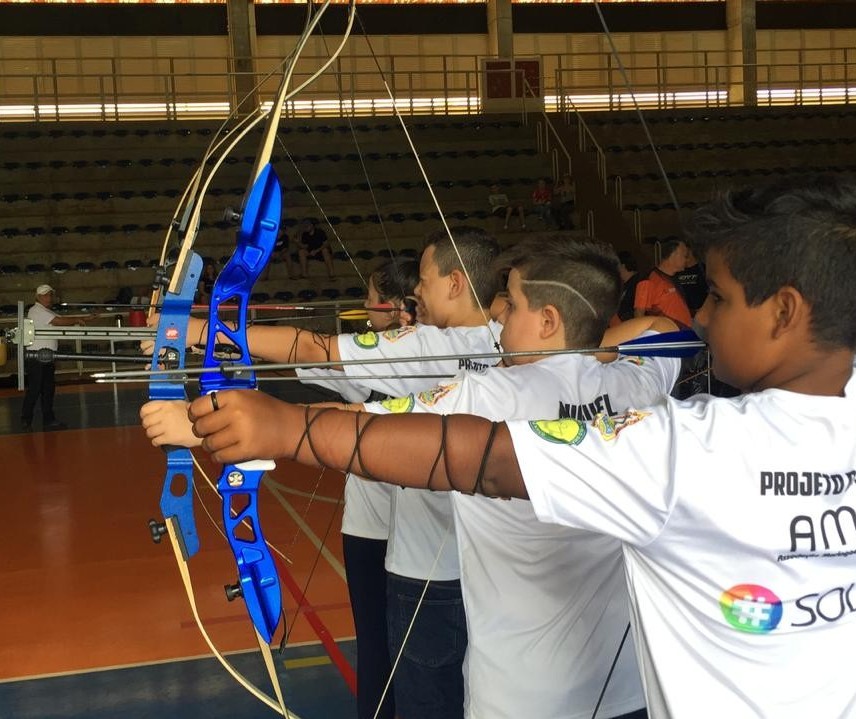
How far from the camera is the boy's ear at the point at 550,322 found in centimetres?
149

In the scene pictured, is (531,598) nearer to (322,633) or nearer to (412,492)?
(412,492)

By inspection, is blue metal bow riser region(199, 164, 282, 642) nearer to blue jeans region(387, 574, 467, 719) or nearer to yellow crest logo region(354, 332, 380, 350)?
blue jeans region(387, 574, 467, 719)

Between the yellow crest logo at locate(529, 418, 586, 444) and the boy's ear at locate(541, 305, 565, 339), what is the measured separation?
0.58 m

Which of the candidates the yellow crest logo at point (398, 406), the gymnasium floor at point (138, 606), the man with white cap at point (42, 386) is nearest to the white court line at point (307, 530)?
the gymnasium floor at point (138, 606)

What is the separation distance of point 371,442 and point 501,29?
603 inches

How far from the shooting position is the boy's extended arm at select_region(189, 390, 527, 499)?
2.95 ft

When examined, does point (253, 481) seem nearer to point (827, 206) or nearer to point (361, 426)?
point (361, 426)

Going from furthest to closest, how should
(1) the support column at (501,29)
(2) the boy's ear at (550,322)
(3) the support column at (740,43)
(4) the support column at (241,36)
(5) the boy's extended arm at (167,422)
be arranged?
(3) the support column at (740,43) < (1) the support column at (501,29) < (4) the support column at (241,36) < (2) the boy's ear at (550,322) < (5) the boy's extended arm at (167,422)

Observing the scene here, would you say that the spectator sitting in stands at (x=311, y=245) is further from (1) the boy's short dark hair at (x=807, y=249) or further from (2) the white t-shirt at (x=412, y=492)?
(1) the boy's short dark hair at (x=807, y=249)

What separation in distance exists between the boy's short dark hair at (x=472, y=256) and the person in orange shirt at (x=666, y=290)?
9.96 feet

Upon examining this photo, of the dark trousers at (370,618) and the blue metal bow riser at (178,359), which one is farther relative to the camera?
the dark trousers at (370,618)

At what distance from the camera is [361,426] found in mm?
928

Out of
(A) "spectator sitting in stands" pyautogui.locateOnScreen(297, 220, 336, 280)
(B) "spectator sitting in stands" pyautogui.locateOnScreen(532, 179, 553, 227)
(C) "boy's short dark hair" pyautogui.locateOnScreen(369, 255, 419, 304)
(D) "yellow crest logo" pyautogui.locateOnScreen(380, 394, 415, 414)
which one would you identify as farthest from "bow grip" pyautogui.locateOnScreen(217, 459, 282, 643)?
(B) "spectator sitting in stands" pyautogui.locateOnScreen(532, 179, 553, 227)

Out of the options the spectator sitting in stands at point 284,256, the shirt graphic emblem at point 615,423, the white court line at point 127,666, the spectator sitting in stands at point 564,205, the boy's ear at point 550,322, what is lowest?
the white court line at point 127,666
